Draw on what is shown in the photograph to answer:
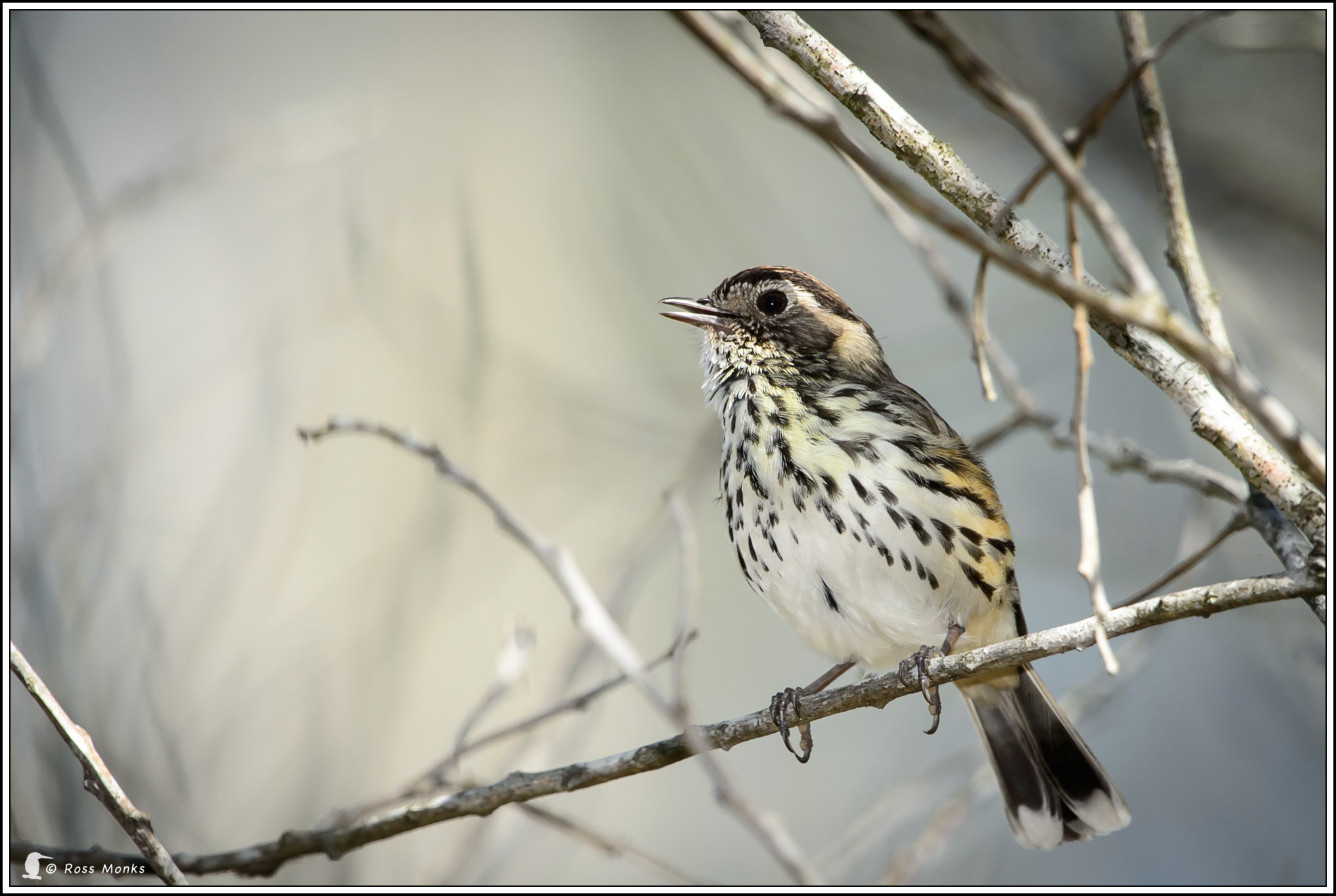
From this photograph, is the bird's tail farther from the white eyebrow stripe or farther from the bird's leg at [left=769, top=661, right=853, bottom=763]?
the white eyebrow stripe

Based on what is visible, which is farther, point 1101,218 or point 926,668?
point 926,668

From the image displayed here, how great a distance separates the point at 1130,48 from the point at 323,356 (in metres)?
4.60

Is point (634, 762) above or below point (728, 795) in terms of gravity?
below

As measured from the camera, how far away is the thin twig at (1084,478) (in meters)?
1.93

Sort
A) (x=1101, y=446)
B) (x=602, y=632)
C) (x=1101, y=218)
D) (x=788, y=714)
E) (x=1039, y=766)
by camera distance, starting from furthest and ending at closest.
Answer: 1. (x=1039, y=766)
2. (x=1101, y=446)
3. (x=788, y=714)
4. (x=602, y=632)
5. (x=1101, y=218)

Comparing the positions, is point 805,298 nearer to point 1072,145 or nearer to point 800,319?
point 800,319

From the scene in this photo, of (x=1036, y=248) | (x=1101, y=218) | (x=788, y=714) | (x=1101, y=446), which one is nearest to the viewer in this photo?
(x=1101, y=218)

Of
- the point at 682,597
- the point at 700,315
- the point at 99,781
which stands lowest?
the point at 682,597

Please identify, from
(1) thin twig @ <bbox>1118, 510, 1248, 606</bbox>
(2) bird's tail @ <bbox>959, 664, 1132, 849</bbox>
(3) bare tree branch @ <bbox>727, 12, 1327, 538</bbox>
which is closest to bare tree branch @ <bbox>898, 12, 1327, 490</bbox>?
(3) bare tree branch @ <bbox>727, 12, 1327, 538</bbox>

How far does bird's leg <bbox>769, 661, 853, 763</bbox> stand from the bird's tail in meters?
0.54

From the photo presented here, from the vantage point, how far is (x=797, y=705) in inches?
127

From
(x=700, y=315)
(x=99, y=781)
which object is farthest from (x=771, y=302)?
(x=99, y=781)

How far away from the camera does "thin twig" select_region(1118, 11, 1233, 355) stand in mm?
2502

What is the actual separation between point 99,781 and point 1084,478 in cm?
249
